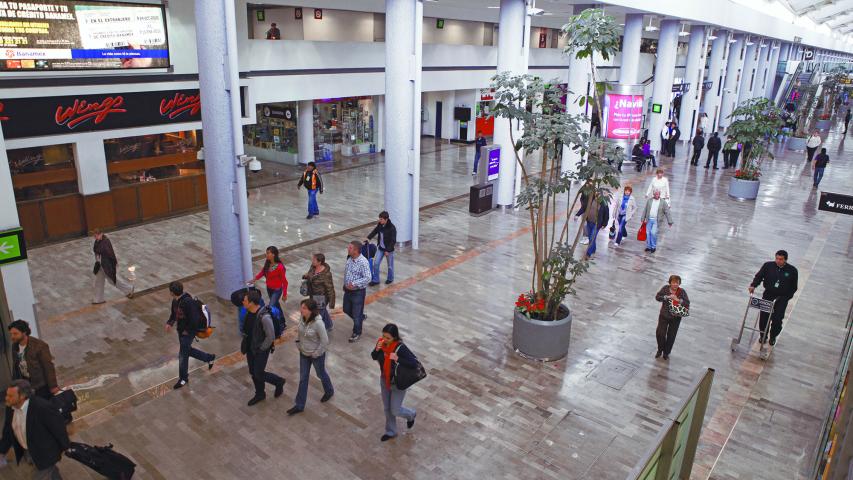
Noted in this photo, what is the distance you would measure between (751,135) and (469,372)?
43.2 feet

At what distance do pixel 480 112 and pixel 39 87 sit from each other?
18765 mm

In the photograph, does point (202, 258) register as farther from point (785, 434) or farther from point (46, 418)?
point (785, 434)

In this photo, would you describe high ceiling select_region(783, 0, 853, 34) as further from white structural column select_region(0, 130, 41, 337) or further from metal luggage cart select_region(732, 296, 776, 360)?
white structural column select_region(0, 130, 41, 337)

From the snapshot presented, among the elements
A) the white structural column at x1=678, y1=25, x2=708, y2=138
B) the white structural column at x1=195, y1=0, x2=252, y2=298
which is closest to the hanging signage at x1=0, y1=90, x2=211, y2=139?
the white structural column at x1=195, y1=0, x2=252, y2=298

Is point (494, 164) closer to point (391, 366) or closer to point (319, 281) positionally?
point (319, 281)

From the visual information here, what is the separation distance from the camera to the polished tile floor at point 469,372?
618 centimetres

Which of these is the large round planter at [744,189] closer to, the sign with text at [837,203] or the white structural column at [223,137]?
the sign with text at [837,203]

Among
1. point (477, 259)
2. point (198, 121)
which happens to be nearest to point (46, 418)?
point (477, 259)

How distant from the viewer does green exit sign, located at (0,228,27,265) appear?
6773mm

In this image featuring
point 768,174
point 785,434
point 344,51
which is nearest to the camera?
point 785,434

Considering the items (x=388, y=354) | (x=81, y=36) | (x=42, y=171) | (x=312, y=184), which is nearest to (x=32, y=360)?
(x=388, y=354)

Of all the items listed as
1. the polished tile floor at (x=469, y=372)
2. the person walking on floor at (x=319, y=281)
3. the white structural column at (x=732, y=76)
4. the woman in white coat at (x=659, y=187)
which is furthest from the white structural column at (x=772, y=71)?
the person walking on floor at (x=319, y=281)

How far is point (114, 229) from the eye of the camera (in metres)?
13.5

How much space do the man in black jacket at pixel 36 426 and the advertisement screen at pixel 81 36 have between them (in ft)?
29.2
